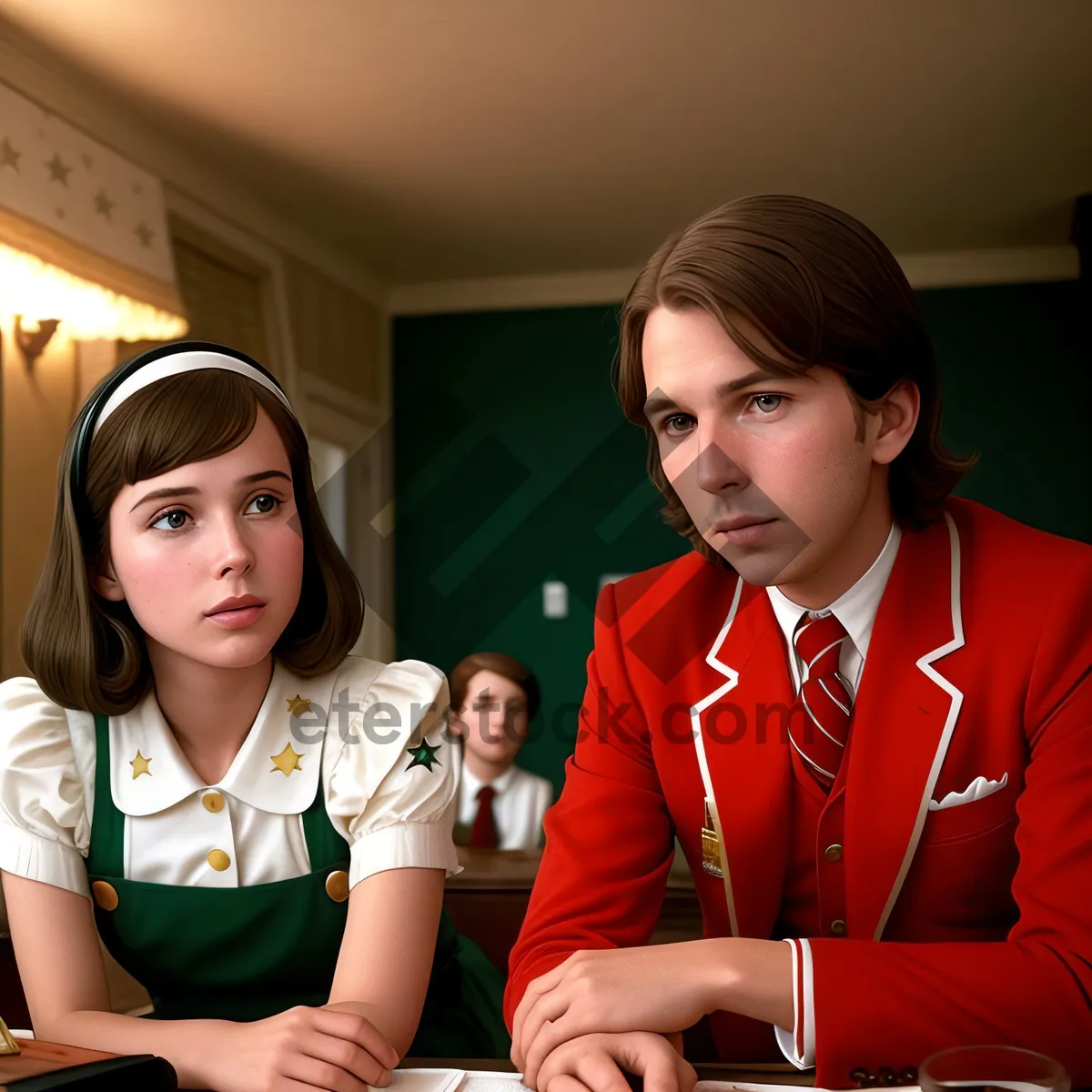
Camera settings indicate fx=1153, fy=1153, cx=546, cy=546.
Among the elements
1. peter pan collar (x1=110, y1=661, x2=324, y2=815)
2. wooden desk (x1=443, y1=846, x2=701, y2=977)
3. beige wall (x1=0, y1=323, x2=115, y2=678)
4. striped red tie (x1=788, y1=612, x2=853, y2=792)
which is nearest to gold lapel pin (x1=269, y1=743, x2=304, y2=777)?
peter pan collar (x1=110, y1=661, x2=324, y2=815)

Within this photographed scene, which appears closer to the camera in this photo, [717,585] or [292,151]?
[717,585]

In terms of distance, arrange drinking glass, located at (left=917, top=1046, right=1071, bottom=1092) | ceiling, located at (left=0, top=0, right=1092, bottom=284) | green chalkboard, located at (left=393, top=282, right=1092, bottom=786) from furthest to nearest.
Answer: green chalkboard, located at (left=393, top=282, right=1092, bottom=786), ceiling, located at (left=0, top=0, right=1092, bottom=284), drinking glass, located at (left=917, top=1046, right=1071, bottom=1092)

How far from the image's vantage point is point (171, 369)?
44.1 inches

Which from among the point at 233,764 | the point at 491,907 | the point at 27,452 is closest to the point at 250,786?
the point at 233,764

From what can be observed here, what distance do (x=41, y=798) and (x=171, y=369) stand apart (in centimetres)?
42

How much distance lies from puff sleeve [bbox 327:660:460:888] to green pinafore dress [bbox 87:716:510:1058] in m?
0.04

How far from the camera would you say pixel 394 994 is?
1.01 metres

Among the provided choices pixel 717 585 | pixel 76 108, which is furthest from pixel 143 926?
pixel 76 108

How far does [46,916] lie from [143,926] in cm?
9

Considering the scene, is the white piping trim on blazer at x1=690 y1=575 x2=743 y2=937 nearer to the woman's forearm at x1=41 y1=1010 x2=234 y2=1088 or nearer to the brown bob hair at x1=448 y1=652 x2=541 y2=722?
the woman's forearm at x1=41 y1=1010 x2=234 y2=1088

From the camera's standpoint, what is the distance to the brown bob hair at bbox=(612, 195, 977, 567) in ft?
3.28

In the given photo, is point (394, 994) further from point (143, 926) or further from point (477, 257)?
point (477, 257)

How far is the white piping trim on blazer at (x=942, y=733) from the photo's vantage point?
41.0 inches

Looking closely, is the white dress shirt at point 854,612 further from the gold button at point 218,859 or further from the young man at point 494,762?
the young man at point 494,762
